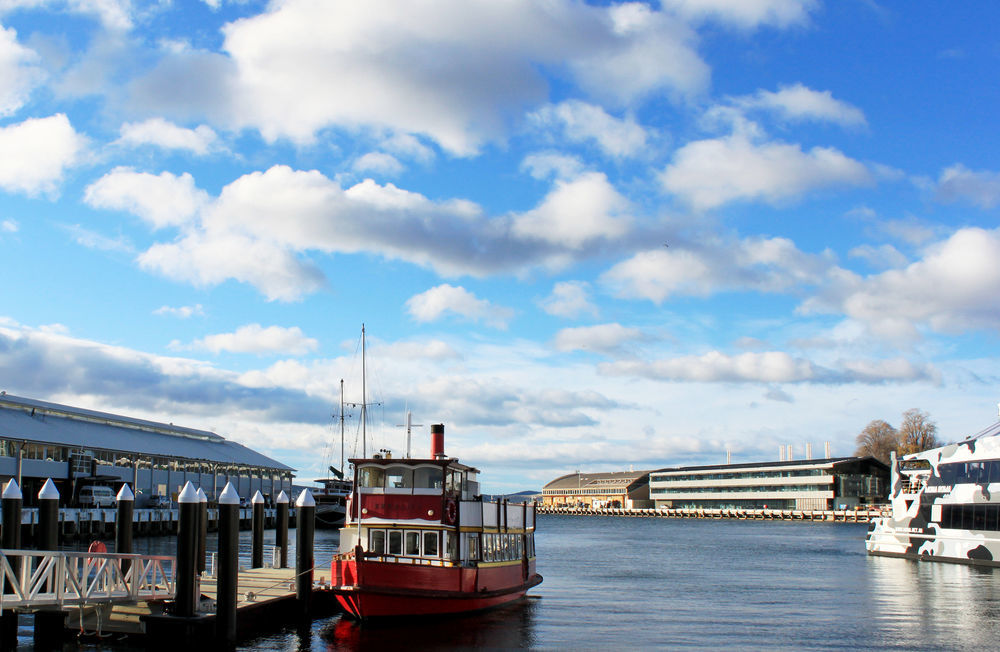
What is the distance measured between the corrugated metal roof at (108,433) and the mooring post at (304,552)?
5847 centimetres

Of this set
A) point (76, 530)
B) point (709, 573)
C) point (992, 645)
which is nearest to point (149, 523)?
point (76, 530)

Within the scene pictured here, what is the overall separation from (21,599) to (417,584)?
13.5 m

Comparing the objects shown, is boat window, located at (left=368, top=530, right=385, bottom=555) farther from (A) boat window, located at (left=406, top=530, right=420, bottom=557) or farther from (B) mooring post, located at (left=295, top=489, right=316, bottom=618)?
(B) mooring post, located at (left=295, top=489, right=316, bottom=618)

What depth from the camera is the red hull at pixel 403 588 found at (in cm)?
3178

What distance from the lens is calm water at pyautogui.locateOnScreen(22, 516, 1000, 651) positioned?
31969 mm

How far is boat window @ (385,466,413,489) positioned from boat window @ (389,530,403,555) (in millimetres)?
1775

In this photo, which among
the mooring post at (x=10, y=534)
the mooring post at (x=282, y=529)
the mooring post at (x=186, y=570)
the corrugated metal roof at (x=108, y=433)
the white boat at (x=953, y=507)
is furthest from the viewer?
→ the corrugated metal roof at (x=108, y=433)

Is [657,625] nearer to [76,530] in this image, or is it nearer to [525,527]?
[525,527]

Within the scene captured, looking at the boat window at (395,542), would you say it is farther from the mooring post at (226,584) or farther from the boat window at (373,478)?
the mooring post at (226,584)

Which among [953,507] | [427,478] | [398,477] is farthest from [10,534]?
[953,507]

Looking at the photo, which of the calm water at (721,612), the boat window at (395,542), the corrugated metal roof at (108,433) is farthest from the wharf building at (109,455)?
the boat window at (395,542)

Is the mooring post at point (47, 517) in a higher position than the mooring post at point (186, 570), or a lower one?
higher

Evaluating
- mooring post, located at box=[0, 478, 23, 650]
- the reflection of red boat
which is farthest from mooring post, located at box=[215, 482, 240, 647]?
mooring post, located at box=[0, 478, 23, 650]

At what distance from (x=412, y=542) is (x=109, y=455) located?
72523mm
